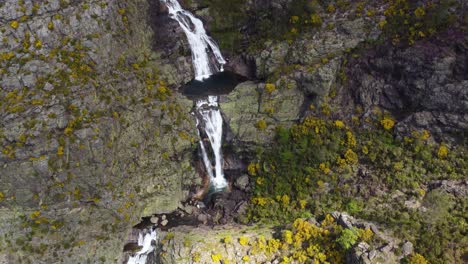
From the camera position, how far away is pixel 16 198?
26438mm

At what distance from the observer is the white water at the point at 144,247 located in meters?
27.7

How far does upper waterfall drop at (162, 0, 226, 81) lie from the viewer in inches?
1561

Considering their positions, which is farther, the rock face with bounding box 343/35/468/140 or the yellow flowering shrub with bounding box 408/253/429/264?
the rock face with bounding box 343/35/468/140

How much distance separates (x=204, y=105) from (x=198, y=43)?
377 inches

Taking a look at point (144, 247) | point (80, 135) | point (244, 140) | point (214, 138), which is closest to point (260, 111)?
point (244, 140)

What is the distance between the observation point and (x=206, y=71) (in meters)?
39.9

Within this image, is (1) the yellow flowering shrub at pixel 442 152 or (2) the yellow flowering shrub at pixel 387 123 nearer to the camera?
(1) the yellow flowering shrub at pixel 442 152

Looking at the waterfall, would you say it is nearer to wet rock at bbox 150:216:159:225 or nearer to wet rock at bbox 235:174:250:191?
wet rock at bbox 235:174:250:191

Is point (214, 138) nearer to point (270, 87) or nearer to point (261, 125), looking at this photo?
point (261, 125)

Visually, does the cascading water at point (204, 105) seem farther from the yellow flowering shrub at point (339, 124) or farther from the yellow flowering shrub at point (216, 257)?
the yellow flowering shrub at point (339, 124)

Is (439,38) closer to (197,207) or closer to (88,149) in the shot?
(197,207)

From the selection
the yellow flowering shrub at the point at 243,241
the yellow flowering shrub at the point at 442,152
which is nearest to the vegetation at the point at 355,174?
the yellow flowering shrub at the point at 442,152

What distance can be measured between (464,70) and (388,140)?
811 cm

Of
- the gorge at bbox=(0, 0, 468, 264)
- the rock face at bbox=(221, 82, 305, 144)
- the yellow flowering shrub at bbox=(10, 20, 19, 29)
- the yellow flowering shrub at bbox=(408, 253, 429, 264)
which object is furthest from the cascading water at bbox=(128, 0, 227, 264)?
the yellow flowering shrub at bbox=(408, 253, 429, 264)
